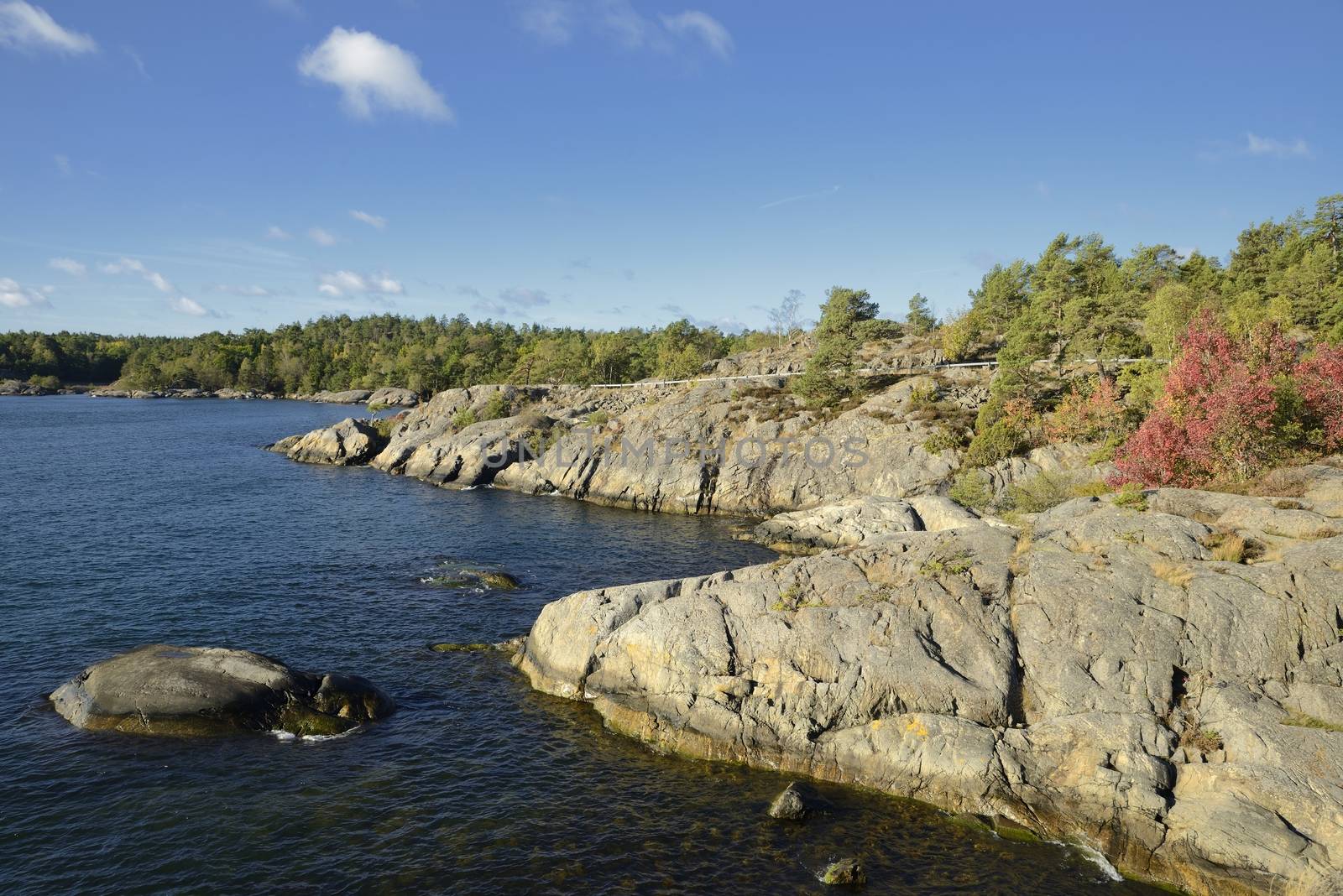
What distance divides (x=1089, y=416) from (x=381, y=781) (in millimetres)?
62343

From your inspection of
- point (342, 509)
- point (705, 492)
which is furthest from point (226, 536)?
point (705, 492)

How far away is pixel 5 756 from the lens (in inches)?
952

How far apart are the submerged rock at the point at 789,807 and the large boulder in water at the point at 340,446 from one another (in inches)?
3632

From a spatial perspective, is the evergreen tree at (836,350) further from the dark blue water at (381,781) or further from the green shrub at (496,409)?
the green shrub at (496,409)


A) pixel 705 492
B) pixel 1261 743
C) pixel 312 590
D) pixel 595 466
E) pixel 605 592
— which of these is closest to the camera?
pixel 1261 743

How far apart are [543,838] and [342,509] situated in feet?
179

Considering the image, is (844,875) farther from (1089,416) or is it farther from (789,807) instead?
(1089,416)

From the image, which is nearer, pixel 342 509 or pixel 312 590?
pixel 312 590

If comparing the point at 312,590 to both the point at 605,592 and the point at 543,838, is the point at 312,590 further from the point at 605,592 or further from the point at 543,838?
the point at 543,838

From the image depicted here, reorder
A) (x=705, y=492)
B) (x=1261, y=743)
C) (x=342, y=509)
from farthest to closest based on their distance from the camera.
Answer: (x=705, y=492)
(x=342, y=509)
(x=1261, y=743)

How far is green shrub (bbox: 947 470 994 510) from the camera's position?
2245 inches

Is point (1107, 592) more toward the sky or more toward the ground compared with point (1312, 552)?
more toward the ground

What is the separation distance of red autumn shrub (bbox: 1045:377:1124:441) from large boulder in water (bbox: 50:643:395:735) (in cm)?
5947

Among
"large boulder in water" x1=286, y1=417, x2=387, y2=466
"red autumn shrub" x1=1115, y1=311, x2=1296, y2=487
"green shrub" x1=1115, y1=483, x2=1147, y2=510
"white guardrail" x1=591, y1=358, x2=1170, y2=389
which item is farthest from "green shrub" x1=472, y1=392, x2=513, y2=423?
"green shrub" x1=1115, y1=483, x2=1147, y2=510
